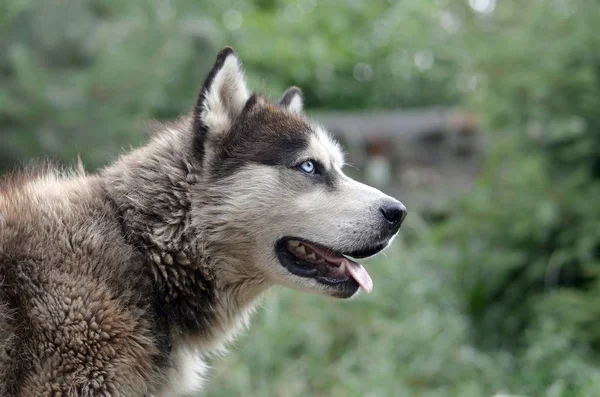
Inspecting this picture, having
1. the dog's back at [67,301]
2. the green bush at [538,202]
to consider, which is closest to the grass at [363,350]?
the green bush at [538,202]

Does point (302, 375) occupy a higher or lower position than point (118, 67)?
lower

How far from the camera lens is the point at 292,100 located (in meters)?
4.86

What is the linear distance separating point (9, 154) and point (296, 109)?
3.71 m

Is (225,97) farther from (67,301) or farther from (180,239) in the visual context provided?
(67,301)

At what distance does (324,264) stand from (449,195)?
645 centimetres

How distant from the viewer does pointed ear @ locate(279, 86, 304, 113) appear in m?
4.78

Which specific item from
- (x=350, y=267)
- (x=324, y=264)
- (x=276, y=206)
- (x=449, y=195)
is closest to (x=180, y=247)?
(x=276, y=206)

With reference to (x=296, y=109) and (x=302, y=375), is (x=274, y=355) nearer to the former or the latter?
(x=302, y=375)

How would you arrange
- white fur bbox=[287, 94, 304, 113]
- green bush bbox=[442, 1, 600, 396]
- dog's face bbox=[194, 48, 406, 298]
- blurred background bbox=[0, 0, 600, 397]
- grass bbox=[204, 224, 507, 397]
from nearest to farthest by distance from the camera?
1. dog's face bbox=[194, 48, 406, 298]
2. white fur bbox=[287, 94, 304, 113]
3. grass bbox=[204, 224, 507, 397]
4. blurred background bbox=[0, 0, 600, 397]
5. green bush bbox=[442, 1, 600, 396]

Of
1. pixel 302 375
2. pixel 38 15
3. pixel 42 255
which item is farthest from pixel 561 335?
pixel 38 15

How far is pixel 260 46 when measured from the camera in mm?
13781

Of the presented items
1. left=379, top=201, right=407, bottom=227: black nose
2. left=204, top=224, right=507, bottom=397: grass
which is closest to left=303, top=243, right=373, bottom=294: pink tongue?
left=379, top=201, right=407, bottom=227: black nose

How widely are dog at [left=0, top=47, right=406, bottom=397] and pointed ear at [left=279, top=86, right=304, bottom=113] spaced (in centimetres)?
35

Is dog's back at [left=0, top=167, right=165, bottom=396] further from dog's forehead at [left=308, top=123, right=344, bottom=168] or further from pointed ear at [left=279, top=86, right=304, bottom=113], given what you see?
pointed ear at [left=279, top=86, right=304, bottom=113]
